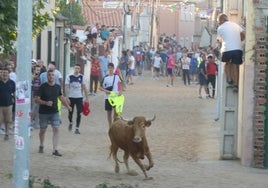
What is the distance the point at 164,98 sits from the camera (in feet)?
105

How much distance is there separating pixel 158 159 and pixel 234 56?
8.05ft

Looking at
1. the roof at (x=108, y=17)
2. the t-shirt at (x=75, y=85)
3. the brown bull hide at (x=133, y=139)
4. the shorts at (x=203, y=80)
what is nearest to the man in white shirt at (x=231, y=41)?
the brown bull hide at (x=133, y=139)

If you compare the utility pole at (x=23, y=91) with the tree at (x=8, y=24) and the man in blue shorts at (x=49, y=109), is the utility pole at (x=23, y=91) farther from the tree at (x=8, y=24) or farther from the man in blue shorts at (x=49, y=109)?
the man in blue shorts at (x=49, y=109)

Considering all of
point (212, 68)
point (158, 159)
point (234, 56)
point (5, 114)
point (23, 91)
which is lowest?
point (158, 159)

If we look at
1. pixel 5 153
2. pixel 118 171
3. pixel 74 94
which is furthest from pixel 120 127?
pixel 74 94

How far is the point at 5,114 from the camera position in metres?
17.6

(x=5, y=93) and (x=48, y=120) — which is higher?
(x=5, y=93)

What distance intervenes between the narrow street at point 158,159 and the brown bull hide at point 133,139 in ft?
1.13

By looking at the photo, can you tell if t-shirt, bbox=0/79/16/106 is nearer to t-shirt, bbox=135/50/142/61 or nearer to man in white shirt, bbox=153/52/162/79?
man in white shirt, bbox=153/52/162/79

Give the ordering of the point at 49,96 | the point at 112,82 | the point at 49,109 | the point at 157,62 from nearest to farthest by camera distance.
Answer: the point at 49,109 → the point at 49,96 → the point at 112,82 → the point at 157,62

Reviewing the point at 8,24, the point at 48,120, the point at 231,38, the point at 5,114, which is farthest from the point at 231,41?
the point at 8,24

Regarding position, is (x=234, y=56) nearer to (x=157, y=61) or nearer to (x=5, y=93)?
(x=5, y=93)

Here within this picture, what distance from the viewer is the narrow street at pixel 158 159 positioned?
12.7m

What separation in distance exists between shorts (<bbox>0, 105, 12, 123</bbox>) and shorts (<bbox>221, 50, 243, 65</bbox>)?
519cm
